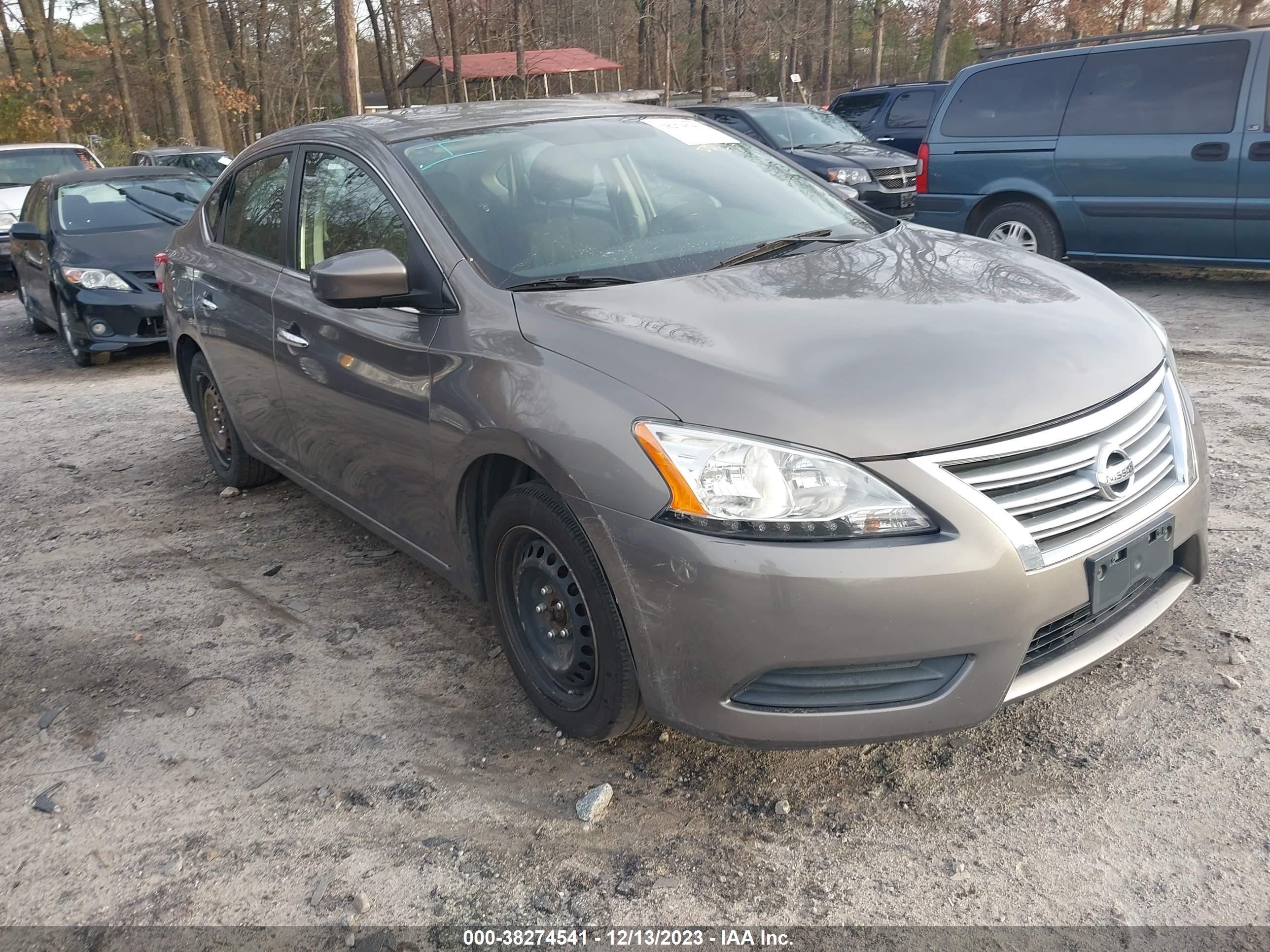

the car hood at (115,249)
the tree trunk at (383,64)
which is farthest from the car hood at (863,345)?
the tree trunk at (383,64)

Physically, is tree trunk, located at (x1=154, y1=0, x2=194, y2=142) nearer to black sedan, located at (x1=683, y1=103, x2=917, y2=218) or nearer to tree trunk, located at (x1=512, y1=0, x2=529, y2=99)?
tree trunk, located at (x1=512, y1=0, x2=529, y2=99)

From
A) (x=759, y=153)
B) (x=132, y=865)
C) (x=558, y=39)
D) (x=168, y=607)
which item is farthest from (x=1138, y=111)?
(x=558, y=39)

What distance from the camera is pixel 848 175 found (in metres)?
11.4

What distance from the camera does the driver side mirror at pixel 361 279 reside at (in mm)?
3004

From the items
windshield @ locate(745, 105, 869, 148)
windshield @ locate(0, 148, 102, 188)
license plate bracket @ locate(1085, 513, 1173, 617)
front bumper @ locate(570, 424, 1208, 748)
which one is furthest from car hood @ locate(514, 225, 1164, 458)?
windshield @ locate(0, 148, 102, 188)

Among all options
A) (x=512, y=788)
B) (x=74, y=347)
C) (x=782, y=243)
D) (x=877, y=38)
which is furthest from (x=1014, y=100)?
(x=877, y=38)

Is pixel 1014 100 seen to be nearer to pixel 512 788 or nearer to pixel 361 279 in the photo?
pixel 361 279

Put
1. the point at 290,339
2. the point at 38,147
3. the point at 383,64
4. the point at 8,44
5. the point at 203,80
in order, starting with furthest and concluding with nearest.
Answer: the point at 383,64 → the point at 8,44 → the point at 203,80 → the point at 38,147 → the point at 290,339

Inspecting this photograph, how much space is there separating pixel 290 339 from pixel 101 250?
6.02 metres

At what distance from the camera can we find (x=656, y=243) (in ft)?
10.9

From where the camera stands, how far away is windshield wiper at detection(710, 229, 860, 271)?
10.6 feet

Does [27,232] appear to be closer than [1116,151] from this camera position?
No

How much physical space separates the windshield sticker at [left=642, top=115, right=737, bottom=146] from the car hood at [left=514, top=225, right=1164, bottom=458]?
1.00 meters

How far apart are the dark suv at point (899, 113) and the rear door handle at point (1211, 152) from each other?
750cm
